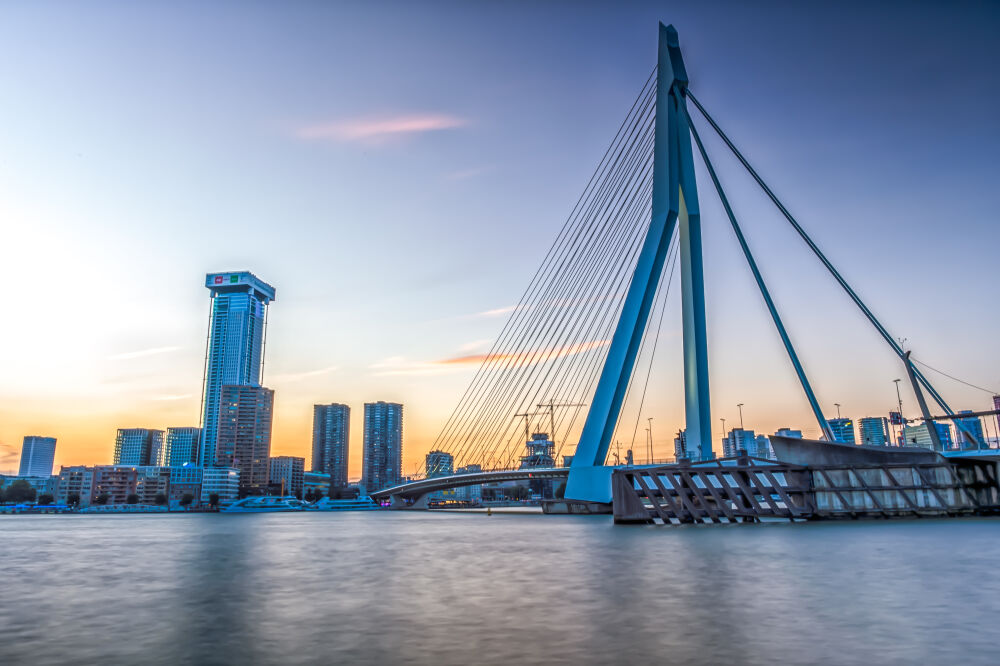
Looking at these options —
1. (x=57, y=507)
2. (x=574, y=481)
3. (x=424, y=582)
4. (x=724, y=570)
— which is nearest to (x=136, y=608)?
(x=424, y=582)

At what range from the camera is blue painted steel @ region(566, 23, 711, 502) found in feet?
110

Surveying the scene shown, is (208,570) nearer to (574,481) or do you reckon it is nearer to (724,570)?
(724,570)

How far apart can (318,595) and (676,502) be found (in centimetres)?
2464

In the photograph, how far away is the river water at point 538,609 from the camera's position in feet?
23.6

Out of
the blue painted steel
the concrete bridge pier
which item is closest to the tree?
the concrete bridge pier

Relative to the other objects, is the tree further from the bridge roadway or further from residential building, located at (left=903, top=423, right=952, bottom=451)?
residential building, located at (left=903, top=423, right=952, bottom=451)

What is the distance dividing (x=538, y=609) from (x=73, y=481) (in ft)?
644

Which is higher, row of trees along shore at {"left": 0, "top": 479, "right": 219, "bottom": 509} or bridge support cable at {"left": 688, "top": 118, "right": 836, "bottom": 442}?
bridge support cable at {"left": 688, "top": 118, "right": 836, "bottom": 442}

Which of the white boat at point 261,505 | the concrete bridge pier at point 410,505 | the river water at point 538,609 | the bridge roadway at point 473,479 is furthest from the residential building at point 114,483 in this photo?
the river water at point 538,609

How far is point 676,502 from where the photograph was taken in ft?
110

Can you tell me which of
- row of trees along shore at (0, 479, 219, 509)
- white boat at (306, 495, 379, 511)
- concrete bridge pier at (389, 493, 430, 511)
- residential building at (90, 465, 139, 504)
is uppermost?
residential building at (90, 465, 139, 504)

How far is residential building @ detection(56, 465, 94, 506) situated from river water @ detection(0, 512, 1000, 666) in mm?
171307

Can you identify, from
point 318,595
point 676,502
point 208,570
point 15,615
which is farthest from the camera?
point 676,502

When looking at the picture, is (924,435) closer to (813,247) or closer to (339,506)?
(813,247)
